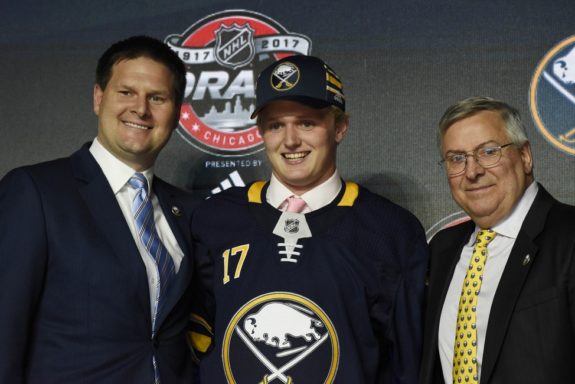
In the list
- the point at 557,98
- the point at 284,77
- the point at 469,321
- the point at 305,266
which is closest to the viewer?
the point at 469,321

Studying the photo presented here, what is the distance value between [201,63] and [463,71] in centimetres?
93

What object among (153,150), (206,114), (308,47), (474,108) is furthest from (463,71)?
(153,150)

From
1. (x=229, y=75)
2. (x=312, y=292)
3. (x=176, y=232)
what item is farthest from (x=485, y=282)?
(x=229, y=75)

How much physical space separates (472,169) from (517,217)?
157 mm

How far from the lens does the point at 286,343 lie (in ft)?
4.99

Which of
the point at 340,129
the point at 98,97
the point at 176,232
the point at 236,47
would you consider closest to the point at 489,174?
the point at 340,129

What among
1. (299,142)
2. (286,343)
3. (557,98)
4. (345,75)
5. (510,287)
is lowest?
(286,343)

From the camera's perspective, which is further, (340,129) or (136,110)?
(340,129)

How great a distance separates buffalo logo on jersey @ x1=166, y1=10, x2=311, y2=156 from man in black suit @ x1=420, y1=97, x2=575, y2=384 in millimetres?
862

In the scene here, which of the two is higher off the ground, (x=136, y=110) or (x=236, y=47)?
(x=236, y=47)

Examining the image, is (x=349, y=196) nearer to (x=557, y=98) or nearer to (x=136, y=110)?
A: (x=136, y=110)

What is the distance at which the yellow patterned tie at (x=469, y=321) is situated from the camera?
1442 millimetres

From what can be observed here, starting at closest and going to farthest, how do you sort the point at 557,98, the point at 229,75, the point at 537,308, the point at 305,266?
the point at 537,308 < the point at 305,266 < the point at 557,98 < the point at 229,75

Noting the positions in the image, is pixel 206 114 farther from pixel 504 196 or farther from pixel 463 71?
pixel 504 196
